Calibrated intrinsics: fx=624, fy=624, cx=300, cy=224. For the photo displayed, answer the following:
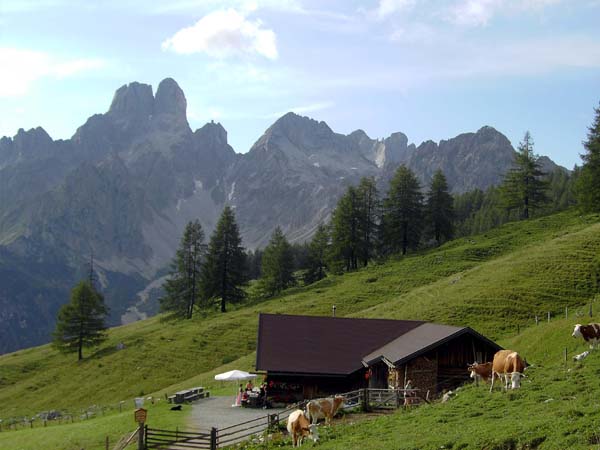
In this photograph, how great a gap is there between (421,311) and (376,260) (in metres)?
35.2

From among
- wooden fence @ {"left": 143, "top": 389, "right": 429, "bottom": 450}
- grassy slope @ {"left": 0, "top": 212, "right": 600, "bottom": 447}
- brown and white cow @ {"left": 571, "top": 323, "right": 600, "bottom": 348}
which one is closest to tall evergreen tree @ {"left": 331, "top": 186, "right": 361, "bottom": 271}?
grassy slope @ {"left": 0, "top": 212, "right": 600, "bottom": 447}

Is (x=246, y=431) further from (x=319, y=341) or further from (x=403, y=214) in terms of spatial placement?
(x=403, y=214)

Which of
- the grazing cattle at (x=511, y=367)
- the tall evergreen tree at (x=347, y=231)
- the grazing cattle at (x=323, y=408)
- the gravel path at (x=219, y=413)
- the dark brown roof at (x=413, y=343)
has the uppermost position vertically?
the tall evergreen tree at (x=347, y=231)

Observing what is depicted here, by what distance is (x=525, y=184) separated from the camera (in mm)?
89375

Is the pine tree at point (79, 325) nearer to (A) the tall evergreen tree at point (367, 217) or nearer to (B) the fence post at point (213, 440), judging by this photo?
(A) the tall evergreen tree at point (367, 217)

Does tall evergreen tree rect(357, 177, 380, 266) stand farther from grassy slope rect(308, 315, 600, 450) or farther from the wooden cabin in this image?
grassy slope rect(308, 315, 600, 450)

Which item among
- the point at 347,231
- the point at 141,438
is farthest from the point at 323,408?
the point at 347,231

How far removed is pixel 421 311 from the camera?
56.0 meters

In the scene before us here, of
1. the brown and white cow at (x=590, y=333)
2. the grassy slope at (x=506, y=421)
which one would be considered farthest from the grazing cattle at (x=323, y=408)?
the brown and white cow at (x=590, y=333)

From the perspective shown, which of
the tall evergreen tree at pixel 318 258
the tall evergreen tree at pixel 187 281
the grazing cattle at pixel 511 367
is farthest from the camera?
the tall evergreen tree at pixel 318 258

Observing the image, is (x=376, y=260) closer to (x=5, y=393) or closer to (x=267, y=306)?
(x=267, y=306)

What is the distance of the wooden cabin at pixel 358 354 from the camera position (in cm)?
3341

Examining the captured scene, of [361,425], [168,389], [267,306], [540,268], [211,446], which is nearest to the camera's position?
[361,425]

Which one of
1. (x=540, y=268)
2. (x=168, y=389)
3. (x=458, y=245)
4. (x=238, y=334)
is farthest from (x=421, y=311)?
(x=458, y=245)
